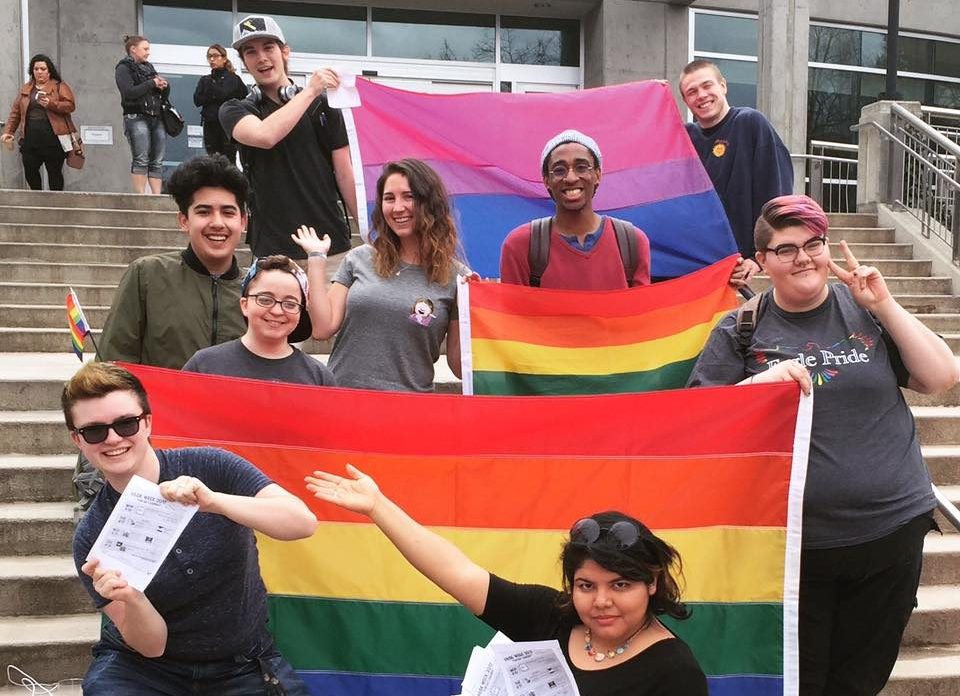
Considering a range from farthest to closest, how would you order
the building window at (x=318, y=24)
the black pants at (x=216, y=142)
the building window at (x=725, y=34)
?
the building window at (x=725, y=34) → the building window at (x=318, y=24) → the black pants at (x=216, y=142)

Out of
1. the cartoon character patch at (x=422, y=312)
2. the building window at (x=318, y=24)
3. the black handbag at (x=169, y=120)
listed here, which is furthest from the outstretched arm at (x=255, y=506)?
the building window at (x=318, y=24)

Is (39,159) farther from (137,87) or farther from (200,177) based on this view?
(200,177)

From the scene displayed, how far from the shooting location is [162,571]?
2809 mm

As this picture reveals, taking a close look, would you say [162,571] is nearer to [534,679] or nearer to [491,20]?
[534,679]

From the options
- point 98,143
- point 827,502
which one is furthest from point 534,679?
point 98,143

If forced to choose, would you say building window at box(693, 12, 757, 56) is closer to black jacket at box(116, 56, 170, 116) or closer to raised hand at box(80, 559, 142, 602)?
black jacket at box(116, 56, 170, 116)

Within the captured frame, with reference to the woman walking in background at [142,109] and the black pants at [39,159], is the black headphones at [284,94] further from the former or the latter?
the black pants at [39,159]

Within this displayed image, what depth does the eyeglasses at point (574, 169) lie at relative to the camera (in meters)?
4.05

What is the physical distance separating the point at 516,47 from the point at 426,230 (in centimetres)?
1491

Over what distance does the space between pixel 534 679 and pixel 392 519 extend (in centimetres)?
56

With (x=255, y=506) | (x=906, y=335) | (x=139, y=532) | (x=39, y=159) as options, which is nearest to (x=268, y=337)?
(x=255, y=506)

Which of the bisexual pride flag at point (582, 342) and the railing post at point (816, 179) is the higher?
the railing post at point (816, 179)

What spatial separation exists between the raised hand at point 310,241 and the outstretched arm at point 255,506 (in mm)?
1401

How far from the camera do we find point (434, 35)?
17.5 m
